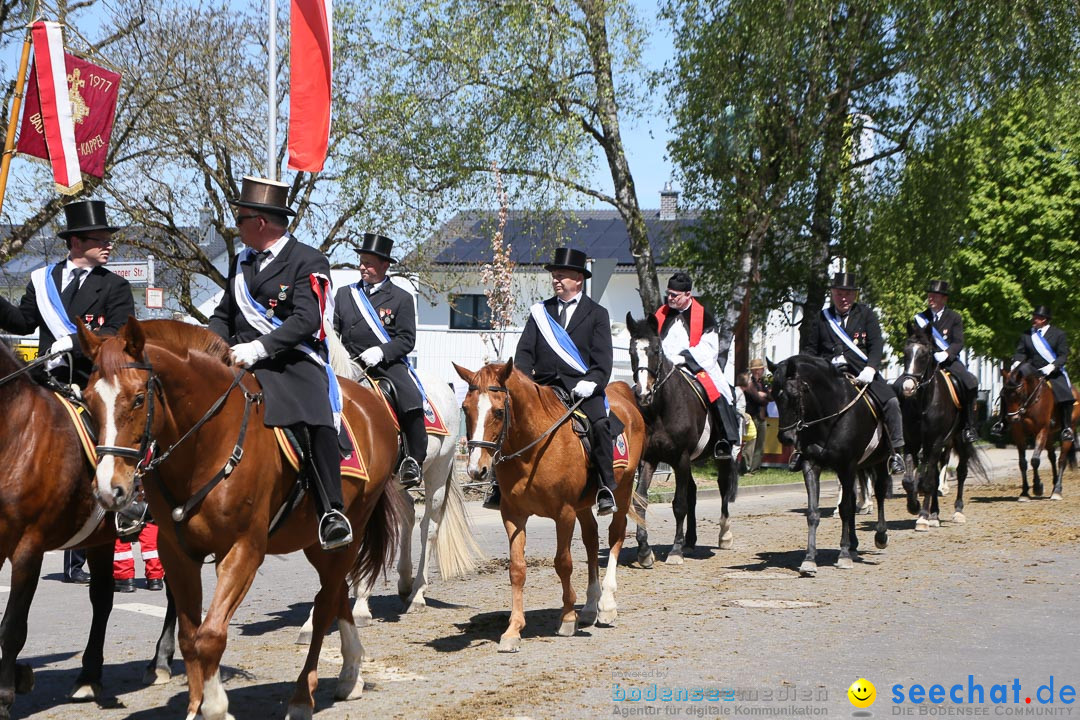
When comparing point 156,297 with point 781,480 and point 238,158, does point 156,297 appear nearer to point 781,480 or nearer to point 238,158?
point 238,158

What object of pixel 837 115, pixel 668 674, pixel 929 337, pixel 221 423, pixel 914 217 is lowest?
pixel 668 674

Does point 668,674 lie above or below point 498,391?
below

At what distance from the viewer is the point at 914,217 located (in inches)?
1005

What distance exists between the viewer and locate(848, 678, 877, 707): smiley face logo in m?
6.71

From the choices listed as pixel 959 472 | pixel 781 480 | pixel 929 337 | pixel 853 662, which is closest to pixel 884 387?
pixel 929 337

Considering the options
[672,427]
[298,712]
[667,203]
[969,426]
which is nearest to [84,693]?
[298,712]

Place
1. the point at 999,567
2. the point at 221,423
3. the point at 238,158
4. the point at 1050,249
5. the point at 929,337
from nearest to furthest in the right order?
1. the point at 221,423
2. the point at 999,567
3. the point at 929,337
4. the point at 238,158
5. the point at 1050,249

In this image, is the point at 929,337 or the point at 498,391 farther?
the point at 929,337

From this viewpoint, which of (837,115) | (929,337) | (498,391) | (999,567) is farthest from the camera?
(837,115)

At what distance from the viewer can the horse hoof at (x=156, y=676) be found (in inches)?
301

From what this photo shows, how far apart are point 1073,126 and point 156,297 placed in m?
26.0

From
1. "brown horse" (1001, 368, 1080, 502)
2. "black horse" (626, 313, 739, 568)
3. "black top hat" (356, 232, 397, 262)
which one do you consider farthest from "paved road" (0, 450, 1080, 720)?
"brown horse" (1001, 368, 1080, 502)

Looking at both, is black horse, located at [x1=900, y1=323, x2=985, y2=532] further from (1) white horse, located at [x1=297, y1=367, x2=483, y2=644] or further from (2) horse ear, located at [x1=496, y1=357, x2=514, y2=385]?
(2) horse ear, located at [x1=496, y1=357, x2=514, y2=385]

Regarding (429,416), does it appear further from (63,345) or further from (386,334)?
(63,345)
